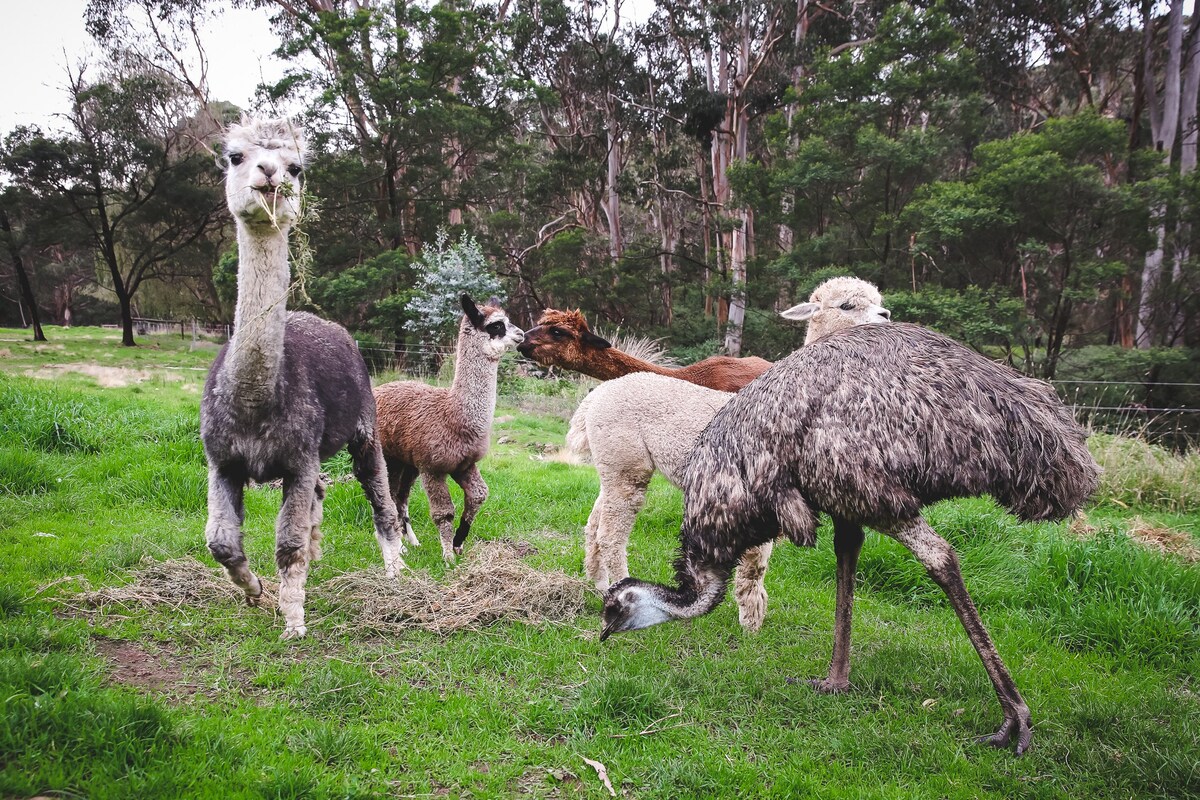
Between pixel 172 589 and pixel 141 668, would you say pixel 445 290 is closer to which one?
pixel 172 589

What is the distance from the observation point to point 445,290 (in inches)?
666

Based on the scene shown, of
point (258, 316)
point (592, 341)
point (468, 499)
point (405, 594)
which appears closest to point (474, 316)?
point (592, 341)

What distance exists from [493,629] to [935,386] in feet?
9.46

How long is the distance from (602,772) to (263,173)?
3295 millimetres

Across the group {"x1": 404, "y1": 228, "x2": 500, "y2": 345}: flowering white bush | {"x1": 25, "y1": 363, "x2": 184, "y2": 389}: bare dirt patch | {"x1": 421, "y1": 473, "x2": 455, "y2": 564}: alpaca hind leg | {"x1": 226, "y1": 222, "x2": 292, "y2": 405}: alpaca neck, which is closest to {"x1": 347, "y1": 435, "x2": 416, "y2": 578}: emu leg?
{"x1": 421, "y1": 473, "x2": 455, "y2": 564}: alpaca hind leg

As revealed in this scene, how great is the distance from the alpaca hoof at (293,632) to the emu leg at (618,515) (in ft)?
6.27

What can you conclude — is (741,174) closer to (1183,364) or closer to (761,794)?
(1183,364)

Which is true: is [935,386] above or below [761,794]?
above

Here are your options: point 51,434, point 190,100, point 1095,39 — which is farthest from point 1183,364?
point 190,100

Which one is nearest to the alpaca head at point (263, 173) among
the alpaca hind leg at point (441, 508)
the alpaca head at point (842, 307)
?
the alpaca hind leg at point (441, 508)

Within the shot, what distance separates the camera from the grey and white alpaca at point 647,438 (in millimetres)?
4336

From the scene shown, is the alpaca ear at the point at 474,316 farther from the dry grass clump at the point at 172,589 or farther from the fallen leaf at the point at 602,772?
the fallen leaf at the point at 602,772

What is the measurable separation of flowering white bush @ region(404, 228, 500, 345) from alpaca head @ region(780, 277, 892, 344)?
12.3 metres

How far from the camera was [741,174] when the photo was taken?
18.3 metres
